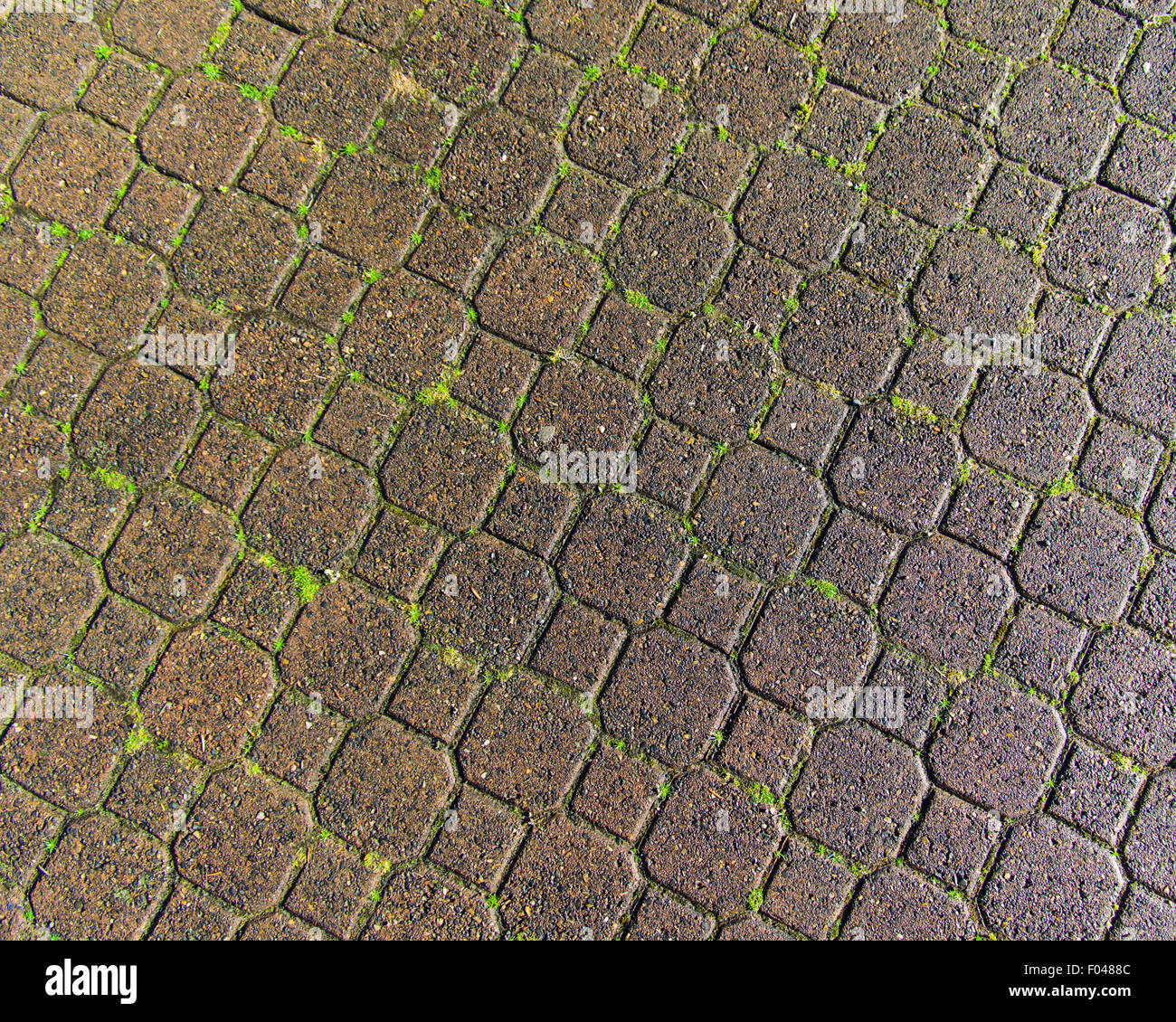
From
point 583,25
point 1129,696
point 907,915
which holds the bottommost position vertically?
point 907,915

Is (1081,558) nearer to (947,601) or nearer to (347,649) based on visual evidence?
(947,601)

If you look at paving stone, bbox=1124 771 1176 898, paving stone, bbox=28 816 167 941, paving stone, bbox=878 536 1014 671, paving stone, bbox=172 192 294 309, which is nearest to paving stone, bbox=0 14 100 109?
paving stone, bbox=172 192 294 309

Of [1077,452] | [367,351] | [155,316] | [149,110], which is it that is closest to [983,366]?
[1077,452]

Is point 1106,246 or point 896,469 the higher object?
point 1106,246

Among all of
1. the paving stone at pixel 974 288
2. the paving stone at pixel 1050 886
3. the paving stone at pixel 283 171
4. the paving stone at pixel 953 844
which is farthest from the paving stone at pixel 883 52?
the paving stone at pixel 1050 886

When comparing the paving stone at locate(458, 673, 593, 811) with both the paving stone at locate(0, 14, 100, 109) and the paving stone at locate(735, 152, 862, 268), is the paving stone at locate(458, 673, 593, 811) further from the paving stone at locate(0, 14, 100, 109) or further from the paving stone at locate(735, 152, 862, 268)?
the paving stone at locate(0, 14, 100, 109)

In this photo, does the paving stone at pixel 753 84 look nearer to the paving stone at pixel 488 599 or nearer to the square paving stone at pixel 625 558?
the square paving stone at pixel 625 558

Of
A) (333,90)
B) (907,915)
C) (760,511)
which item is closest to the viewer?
(907,915)

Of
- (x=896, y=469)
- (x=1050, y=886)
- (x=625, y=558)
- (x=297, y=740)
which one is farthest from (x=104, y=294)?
(x=1050, y=886)
